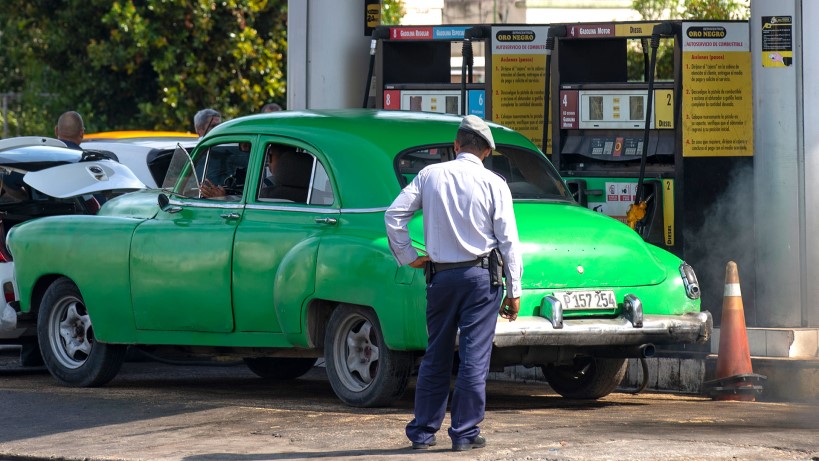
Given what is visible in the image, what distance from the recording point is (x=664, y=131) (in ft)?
39.4

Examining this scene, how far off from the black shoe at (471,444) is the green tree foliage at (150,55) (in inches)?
653

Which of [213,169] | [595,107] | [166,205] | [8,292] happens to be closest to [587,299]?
[213,169]

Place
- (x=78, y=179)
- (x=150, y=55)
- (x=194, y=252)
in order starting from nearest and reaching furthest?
(x=194, y=252) → (x=78, y=179) → (x=150, y=55)

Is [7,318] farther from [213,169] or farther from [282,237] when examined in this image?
[282,237]

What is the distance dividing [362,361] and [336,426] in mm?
865

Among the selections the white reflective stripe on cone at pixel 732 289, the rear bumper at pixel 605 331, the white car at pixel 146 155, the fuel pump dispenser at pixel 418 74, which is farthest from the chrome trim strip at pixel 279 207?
the fuel pump dispenser at pixel 418 74

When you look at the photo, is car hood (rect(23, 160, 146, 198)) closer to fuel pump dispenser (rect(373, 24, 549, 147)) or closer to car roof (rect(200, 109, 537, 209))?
car roof (rect(200, 109, 537, 209))

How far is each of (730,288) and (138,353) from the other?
16.8ft

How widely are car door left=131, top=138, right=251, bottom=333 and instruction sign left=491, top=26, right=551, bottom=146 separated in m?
3.37

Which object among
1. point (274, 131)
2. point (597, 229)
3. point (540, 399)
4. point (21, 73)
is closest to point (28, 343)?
point (274, 131)

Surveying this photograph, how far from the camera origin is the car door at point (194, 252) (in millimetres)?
9758

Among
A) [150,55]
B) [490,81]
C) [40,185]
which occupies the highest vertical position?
[150,55]

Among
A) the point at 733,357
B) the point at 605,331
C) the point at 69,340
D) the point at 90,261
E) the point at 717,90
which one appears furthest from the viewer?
the point at 717,90

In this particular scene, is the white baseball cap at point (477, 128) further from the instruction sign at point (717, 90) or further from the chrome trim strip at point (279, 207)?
the instruction sign at point (717, 90)
